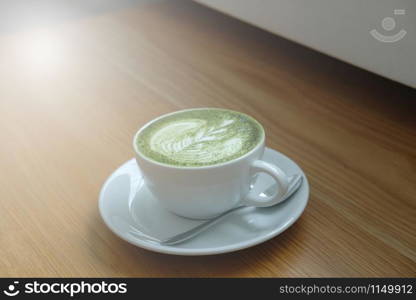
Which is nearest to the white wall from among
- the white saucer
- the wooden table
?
the wooden table

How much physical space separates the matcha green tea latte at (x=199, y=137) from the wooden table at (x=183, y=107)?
9cm

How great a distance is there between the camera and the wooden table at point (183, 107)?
1.77 ft

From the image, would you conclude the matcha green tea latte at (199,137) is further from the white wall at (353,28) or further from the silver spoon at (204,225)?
the white wall at (353,28)

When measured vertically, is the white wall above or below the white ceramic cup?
above

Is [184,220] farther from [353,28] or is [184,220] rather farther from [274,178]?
[353,28]

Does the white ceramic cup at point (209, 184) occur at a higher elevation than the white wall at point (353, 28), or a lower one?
lower

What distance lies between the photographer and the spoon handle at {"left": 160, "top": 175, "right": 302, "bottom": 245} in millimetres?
524

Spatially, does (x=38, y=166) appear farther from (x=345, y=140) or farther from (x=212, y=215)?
(x=345, y=140)

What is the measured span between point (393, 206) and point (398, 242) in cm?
6

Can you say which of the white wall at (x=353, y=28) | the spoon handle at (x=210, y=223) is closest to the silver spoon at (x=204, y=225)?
the spoon handle at (x=210, y=223)

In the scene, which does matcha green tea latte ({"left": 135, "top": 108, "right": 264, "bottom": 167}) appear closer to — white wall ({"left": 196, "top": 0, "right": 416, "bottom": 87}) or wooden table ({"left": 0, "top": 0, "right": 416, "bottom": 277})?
wooden table ({"left": 0, "top": 0, "right": 416, "bottom": 277})

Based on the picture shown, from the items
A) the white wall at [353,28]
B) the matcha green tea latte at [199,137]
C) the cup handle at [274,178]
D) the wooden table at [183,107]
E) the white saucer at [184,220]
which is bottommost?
the wooden table at [183,107]

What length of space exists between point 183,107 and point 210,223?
321 mm

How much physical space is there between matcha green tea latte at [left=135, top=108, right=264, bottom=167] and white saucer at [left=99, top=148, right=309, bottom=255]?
63 mm
